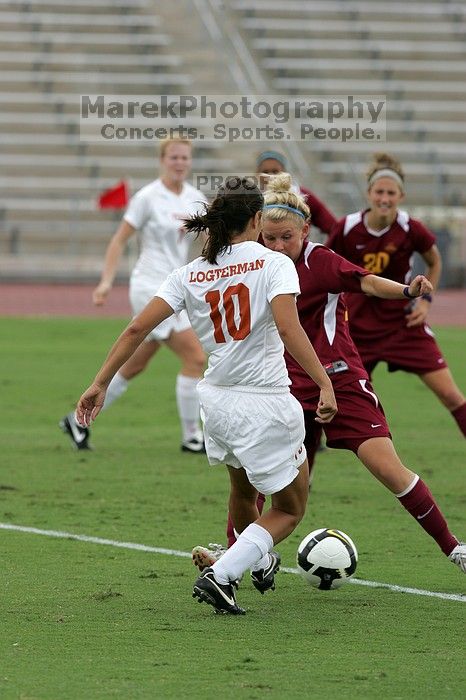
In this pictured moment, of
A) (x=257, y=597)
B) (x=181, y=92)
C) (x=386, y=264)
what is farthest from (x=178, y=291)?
(x=181, y=92)

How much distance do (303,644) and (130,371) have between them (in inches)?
204

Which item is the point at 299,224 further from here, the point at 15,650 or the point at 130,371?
the point at 130,371

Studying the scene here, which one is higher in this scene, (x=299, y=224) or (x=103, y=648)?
(x=299, y=224)

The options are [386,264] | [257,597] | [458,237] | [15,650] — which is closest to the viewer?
[15,650]

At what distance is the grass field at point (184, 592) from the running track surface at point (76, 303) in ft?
34.8

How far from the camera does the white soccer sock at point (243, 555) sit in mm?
5312

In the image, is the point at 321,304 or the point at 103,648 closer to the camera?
the point at 103,648

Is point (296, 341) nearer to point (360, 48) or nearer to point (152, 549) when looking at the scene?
point (152, 549)

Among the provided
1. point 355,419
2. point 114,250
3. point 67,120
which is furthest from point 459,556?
point 67,120

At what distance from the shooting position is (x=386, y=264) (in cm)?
851

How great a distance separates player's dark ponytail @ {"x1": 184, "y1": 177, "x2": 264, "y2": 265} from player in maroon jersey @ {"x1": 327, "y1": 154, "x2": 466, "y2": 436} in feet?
9.77

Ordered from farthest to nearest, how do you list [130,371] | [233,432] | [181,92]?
1. [181,92]
2. [130,371]
3. [233,432]

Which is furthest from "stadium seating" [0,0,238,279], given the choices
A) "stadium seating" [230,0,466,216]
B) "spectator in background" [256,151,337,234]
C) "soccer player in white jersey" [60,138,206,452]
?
"spectator in background" [256,151,337,234]

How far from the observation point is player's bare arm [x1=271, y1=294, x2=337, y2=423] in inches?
205
